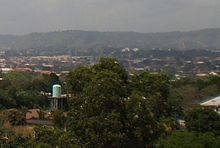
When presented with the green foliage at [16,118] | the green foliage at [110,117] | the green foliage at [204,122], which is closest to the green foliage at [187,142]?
the green foliage at [110,117]

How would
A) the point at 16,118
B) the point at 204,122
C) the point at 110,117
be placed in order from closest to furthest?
the point at 110,117
the point at 204,122
the point at 16,118

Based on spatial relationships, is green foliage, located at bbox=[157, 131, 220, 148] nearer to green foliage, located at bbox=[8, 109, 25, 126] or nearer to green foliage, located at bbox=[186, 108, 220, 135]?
green foliage, located at bbox=[186, 108, 220, 135]

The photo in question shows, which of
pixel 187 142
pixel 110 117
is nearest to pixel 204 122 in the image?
pixel 187 142

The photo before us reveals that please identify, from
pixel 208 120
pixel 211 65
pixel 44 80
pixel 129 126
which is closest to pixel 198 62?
pixel 211 65

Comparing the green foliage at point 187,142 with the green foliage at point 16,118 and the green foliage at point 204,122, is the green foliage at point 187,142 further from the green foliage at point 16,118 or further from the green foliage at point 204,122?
the green foliage at point 16,118

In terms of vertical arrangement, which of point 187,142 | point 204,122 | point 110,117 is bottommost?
point 204,122

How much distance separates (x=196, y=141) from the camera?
17016mm

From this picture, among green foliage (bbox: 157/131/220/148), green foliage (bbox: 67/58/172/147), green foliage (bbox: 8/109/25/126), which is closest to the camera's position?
green foliage (bbox: 67/58/172/147)

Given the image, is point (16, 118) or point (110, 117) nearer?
point (110, 117)

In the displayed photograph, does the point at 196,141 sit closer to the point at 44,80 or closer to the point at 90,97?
the point at 90,97

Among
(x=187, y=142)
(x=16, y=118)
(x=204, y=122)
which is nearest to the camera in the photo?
(x=187, y=142)

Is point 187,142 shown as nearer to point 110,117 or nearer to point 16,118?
point 110,117

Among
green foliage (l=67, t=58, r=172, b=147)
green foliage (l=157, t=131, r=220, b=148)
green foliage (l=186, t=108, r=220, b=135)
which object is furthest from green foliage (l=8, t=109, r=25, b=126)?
green foliage (l=157, t=131, r=220, b=148)

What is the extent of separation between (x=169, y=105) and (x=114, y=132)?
5.60 metres
